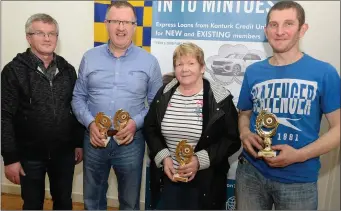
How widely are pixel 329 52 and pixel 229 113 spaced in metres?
1.00

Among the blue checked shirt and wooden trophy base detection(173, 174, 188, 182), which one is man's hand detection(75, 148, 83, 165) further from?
wooden trophy base detection(173, 174, 188, 182)

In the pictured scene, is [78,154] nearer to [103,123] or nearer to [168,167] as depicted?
[103,123]

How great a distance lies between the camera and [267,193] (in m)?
1.48

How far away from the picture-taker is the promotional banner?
207cm

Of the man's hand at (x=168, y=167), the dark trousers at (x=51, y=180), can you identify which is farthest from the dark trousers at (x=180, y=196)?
the dark trousers at (x=51, y=180)

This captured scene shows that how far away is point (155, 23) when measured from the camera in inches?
86.7

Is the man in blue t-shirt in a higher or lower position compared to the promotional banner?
lower

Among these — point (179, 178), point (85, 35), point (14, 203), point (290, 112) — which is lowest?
point (14, 203)

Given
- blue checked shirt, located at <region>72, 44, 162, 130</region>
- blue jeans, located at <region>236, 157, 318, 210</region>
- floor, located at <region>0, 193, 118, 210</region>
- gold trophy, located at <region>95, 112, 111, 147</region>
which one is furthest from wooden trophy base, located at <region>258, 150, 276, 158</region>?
floor, located at <region>0, 193, 118, 210</region>

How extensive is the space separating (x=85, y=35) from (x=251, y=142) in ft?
5.33

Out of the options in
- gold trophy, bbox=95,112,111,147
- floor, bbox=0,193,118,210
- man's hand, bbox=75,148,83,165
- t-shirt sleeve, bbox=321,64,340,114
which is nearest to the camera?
t-shirt sleeve, bbox=321,64,340,114

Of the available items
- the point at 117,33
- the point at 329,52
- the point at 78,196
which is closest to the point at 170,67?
the point at 117,33

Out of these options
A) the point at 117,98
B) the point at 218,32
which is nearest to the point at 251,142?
the point at 117,98

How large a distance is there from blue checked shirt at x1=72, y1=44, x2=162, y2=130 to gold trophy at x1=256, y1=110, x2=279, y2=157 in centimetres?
67
